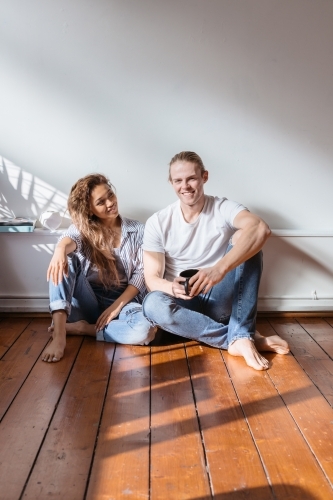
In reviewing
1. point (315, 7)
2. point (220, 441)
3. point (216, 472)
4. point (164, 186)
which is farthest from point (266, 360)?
point (315, 7)

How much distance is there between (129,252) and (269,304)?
0.92 meters

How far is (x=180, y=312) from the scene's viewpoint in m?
2.73

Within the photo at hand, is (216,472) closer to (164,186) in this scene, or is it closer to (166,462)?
(166,462)

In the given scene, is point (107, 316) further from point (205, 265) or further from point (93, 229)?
point (205, 265)

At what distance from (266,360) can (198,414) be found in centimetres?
61

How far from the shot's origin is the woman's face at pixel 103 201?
291 centimetres

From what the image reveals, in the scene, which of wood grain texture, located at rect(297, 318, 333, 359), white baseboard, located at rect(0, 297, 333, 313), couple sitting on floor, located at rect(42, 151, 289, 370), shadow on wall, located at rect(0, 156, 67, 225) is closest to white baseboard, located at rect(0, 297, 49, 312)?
white baseboard, located at rect(0, 297, 333, 313)

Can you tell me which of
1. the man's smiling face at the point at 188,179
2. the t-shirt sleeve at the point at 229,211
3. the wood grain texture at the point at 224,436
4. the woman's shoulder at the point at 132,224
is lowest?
the wood grain texture at the point at 224,436

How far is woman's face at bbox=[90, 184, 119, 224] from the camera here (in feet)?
9.53

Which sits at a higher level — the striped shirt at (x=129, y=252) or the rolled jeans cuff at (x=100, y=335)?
the striped shirt at (x=129, y=252)

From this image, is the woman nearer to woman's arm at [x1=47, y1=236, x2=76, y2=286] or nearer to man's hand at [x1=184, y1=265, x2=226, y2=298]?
woman's arm at [x1=47, y1=236, x2=76, y2=286]

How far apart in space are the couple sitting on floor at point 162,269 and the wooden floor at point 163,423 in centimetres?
11

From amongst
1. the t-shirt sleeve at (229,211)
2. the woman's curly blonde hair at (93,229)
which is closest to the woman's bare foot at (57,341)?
the woman's curly blonde hair at (93,229)

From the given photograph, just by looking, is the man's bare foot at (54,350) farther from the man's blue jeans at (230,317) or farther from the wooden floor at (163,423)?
the man's blue jeans at (230,317)
